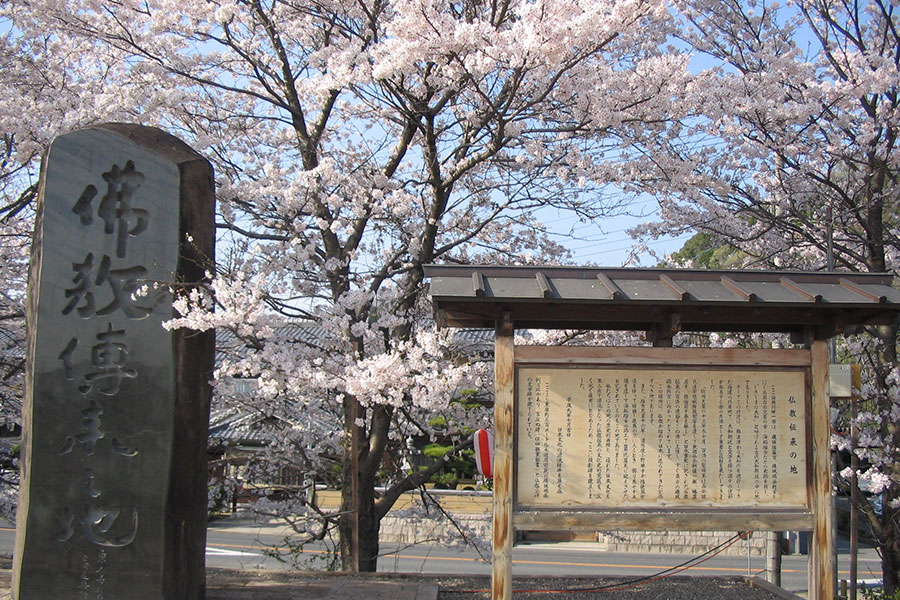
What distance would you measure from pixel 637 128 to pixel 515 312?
145 inches

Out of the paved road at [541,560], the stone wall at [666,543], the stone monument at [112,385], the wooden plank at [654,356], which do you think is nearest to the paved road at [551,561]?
the paved road at [541,560]

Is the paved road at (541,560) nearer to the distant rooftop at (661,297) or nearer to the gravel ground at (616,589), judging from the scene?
the gravel ground at (616,589)

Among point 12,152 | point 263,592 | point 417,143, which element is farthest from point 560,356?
point 12,152

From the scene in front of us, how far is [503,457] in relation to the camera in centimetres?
502

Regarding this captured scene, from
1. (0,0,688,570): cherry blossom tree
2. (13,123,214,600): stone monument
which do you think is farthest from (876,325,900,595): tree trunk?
(13,123,214,600): stone monument

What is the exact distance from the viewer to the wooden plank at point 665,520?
500cm

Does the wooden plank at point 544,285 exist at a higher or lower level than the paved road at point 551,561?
higher

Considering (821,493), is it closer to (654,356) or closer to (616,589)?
(654,356)

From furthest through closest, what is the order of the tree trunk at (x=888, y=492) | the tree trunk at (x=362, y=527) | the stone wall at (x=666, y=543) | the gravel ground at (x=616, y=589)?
the stone wall at (x=666, y=543)
the tree trunk at (x=888, y=492)
the tree trunk at (x=362, y=527)
the gravel ground at (x=616, y=589)

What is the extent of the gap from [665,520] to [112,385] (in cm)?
424

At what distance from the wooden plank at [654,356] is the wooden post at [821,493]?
238 mm

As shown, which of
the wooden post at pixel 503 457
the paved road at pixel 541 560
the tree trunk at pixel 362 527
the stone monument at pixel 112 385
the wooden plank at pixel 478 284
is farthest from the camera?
the paved road at pixel 541 560

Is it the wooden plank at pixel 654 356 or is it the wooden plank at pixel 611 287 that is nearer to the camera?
the wooden plank at pixel 611 287

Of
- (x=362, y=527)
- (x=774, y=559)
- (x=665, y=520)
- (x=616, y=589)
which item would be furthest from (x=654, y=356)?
(x=774, y=559)
